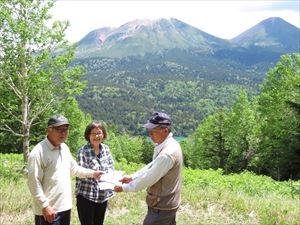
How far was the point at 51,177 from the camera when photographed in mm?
4879

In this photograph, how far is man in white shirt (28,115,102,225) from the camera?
4.73 metres

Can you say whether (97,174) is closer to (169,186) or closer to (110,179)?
(110,179)

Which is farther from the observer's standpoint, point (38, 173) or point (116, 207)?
point (116, 207)

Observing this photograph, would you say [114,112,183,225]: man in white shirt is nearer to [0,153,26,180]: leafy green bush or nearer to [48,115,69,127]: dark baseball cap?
[48,115,69,127]: dark baseball cap

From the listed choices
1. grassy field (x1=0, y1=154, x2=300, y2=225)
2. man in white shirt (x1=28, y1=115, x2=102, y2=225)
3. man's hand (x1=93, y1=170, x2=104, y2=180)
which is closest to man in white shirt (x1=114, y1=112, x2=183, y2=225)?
man in white shirt (x1=28, y1=115, x2=102, y2=225)

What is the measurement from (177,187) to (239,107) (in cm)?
3222

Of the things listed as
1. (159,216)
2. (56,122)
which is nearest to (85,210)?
(159,216)

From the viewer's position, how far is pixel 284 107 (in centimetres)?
2798

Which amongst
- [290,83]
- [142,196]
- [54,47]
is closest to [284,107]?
[290,83]

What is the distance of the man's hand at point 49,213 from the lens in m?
4.76

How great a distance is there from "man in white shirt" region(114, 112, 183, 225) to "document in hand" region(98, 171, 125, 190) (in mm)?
656

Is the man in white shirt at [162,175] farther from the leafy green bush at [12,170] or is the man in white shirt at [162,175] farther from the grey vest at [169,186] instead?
the leafy green bush at [12,170]

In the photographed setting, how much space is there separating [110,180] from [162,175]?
3.95ft

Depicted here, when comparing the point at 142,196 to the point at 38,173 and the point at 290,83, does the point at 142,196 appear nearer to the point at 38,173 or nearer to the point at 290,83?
the point at 38,173
